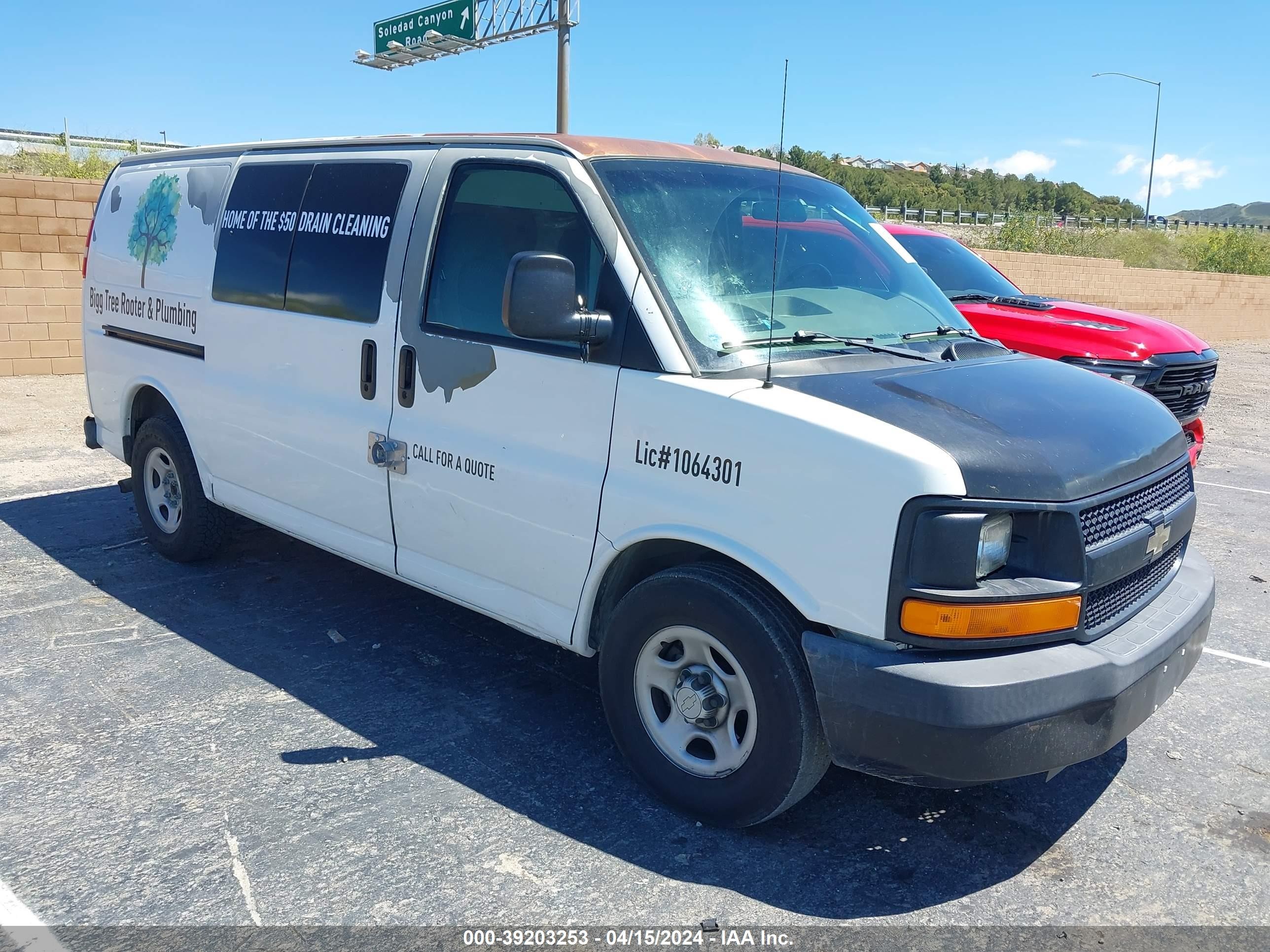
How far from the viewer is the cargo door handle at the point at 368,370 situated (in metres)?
4.24

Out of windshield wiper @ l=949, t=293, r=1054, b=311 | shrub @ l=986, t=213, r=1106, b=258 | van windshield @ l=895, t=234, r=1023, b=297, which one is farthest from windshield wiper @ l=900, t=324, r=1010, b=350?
shrub @ l=986, t=213, r=1106, b=258

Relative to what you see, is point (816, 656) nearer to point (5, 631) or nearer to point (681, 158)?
point (681, 158)

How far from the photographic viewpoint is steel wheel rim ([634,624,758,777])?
3236 millimetres

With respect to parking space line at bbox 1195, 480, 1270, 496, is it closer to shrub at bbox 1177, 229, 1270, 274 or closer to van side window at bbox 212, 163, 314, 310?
van side window at bbox 212, 163, 314, 310

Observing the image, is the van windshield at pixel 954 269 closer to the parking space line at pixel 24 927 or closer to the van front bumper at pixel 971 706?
the van front bumper at pixel 971 706

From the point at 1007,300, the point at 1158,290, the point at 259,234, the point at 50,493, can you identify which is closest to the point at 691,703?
the point at 259,234

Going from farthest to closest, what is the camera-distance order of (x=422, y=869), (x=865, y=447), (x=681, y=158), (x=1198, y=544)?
(x=1198, y=544), (x=681, y=158), (x=422, y=869), (x=865, y=447)

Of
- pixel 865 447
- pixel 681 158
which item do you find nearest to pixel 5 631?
pixel 681 158

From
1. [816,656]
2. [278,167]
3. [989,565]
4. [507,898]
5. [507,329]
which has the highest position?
[278,167]

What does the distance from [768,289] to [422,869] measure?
221 centimetres

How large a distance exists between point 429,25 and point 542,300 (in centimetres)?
2170

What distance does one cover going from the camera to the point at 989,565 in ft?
9.57

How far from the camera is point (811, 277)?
3.92m

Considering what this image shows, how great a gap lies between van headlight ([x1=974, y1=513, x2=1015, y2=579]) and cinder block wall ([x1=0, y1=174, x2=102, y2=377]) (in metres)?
11.6
